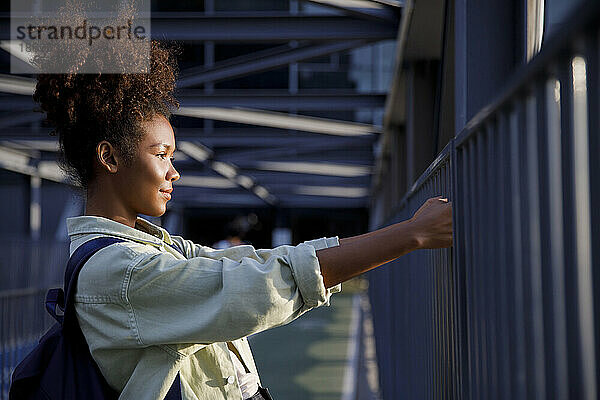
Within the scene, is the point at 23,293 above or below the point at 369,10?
below

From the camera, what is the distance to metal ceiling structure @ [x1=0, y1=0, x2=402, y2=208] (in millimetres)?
6285

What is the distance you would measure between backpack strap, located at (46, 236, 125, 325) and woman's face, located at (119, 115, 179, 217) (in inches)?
7.5

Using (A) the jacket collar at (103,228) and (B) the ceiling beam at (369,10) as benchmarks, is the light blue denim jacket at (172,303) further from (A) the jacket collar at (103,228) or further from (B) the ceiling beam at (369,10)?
(B) the ceiling beam at (369,10)

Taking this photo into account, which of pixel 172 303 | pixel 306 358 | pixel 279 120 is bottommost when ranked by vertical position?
pixel 306 358

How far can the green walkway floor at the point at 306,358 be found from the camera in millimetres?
7168

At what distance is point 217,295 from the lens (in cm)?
151

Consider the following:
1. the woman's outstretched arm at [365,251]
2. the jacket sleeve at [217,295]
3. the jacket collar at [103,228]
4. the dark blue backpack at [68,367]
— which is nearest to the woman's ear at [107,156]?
the jacket collar at [103,228]

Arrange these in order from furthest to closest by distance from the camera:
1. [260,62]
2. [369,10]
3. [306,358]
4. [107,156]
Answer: [306,358], [260,62], [369,10], [107,156]

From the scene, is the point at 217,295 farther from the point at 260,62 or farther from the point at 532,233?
the point at 260,62

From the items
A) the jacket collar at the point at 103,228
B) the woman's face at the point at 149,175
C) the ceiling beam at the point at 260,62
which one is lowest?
the jacket collar at the point at 103,228

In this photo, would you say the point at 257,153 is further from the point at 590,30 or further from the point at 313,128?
the point at 590,30

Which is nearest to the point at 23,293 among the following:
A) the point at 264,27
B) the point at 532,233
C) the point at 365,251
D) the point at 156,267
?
the point at 264,27

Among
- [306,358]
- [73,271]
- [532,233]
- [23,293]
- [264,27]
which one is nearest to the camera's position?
[532,233]

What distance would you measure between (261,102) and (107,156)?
23.2ft
